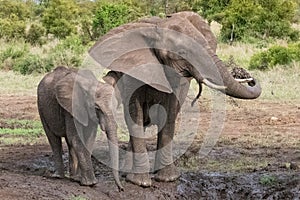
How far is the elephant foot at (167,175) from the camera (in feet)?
20.8

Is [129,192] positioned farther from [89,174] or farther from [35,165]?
[35,165]

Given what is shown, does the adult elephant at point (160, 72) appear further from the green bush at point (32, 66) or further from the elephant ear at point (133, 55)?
the green bush at point (32, 66)

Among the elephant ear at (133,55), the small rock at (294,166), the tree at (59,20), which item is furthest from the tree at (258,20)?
the elephant ear at (133,55)

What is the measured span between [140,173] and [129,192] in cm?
29

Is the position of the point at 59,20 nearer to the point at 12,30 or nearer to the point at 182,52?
the point at 12,30

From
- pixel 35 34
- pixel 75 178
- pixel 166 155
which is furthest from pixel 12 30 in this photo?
pixel 75 178

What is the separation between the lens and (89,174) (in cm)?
561

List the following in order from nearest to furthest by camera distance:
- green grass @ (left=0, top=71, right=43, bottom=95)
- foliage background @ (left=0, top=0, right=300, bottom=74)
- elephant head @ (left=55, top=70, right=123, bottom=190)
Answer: elephant head @ (left=55, top=70, right=123, bottom=190) → green grass @ (left=0, top=71, right=43, bottom=95) → foliage background @ (left=0, top=0, right=300, bottom=74)

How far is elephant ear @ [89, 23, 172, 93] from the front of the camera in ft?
18.9

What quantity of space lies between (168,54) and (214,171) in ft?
5.94

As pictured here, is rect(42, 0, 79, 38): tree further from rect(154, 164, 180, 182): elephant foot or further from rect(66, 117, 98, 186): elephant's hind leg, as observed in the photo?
rect(66, 117, 98, 186): elephant's hind leg

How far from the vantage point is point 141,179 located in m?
6.08

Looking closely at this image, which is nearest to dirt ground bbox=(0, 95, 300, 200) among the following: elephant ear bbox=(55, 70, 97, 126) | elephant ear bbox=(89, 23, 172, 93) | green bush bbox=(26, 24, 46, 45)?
elephant ear bbox=(55, 70, 97, 126)

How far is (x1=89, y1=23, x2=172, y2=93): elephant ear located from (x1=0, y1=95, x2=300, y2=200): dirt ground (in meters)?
1.02
